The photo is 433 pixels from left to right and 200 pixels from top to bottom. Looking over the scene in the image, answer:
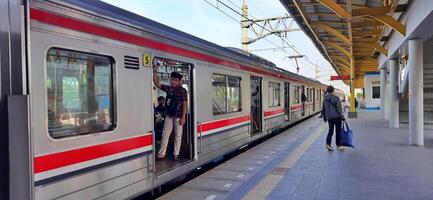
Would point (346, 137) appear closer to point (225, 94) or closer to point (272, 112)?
point (272, 112)

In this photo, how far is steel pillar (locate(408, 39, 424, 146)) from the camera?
9164 mm

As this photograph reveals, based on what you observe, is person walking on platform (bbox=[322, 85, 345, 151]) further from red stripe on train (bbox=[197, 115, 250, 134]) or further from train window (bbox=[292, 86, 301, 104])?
train window (bbox=[292, 86, 301, 104])

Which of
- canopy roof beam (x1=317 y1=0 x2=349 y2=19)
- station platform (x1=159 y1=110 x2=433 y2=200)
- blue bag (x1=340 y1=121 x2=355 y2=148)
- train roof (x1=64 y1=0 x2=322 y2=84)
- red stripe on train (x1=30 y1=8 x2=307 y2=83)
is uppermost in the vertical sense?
canopy roof beam (x1=317 y1=0 x2=349 y2=19)

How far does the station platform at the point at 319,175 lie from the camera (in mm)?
5012

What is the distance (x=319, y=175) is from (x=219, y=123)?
77.0 inches

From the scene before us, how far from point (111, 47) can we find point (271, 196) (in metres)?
2.76

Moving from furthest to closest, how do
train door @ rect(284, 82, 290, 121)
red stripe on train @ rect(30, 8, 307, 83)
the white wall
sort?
1. the white wall
2. train door @ rect(284, 82, 290, 121)
3. red stripe on train @ rect(30, 8, 307, 83)

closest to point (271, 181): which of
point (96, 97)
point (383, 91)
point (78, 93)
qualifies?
point (96, 97)

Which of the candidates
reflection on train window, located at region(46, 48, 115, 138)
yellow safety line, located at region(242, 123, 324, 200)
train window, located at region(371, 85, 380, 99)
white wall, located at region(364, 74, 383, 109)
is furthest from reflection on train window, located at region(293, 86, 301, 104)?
train window, located at region(371, 85, 380, 99)

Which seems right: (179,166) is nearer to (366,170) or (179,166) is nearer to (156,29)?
(156,29)

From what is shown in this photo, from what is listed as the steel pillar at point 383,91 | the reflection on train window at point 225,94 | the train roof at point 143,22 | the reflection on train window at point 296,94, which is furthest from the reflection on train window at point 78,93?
the steel pillar at point 383,91

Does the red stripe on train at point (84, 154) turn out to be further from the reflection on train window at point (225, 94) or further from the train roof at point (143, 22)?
the reflection on train window at point (225, 94)

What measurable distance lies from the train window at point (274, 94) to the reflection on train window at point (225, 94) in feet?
10.1

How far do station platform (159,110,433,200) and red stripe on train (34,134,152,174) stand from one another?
115cm
